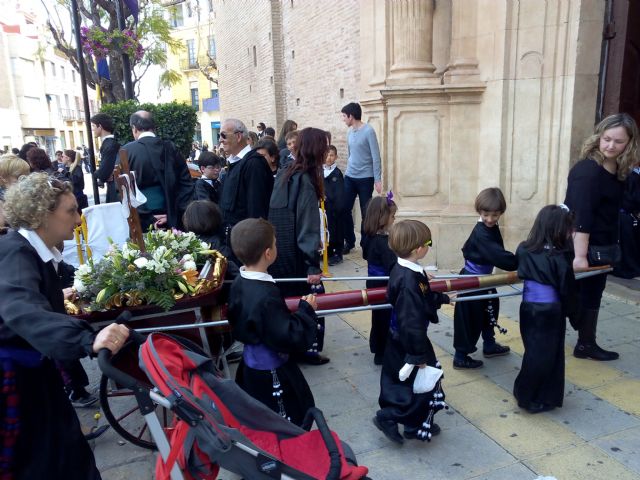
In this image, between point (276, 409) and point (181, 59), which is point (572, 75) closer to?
point (276, 409)

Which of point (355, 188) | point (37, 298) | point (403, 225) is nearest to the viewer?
point (37, 298)

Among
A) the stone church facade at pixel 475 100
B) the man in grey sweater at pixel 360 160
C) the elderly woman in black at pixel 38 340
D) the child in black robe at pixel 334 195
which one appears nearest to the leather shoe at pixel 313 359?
the elderly woman in black at pixel 38 340

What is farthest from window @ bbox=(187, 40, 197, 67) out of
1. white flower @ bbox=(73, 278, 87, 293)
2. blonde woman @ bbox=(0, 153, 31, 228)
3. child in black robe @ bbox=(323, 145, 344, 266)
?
white flower @ bbox=(73, 278, 87, 293)

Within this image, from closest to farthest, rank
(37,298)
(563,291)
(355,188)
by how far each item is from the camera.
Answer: (37,298) → (563,291) → (355,188)

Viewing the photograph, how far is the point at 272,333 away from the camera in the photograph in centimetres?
272

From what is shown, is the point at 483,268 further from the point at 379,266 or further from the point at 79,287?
the point at 79,287

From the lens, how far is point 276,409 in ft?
9.72

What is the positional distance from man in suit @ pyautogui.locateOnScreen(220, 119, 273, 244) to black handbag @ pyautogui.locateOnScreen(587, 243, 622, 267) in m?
2.57

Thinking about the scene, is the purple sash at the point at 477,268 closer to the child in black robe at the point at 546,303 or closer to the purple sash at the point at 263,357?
the child in black robe at the point at 546,303

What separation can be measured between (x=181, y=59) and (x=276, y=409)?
54418 millimetres

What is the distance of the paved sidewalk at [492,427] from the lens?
10.1 feet

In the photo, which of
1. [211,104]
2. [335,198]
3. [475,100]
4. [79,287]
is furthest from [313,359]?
[211,104]

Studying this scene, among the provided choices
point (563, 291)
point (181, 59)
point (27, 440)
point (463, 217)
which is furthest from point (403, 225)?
point (181, 59)

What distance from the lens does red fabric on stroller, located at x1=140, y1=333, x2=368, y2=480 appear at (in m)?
2.07
